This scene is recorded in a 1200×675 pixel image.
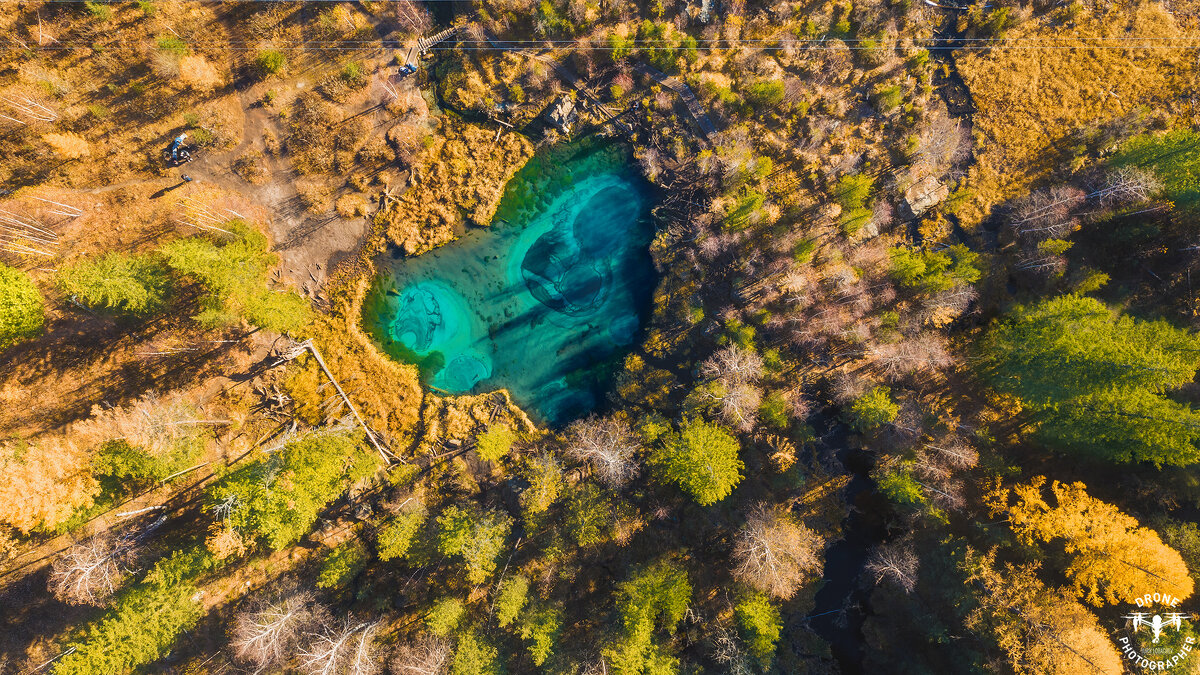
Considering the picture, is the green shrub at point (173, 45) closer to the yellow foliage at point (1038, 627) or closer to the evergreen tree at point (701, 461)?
the evergreen tree at point (701, 461)

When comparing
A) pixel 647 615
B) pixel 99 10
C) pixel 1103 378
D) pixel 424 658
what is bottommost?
pixel 647 615

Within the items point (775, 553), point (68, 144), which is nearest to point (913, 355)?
point (775, 553)

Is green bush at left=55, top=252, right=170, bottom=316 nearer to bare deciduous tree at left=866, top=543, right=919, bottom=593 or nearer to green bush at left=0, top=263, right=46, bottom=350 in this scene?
green bush at left=0, top=263, right=46, bottom=350

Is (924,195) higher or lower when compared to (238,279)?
lower

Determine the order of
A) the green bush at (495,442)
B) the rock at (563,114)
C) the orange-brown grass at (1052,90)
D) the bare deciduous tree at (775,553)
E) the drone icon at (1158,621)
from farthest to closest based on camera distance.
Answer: the rock at (563,114) → the green bush at (495,442) → the orange-brown grass at (1052,90) → the bare deciduous tree at (775,553) → the drone icon at (1158,621)

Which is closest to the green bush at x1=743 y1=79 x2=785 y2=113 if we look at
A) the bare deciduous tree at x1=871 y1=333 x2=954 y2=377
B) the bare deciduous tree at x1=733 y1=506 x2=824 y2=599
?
the bare deciduous tree at x1=871 y1=333 x2=954 y2=377

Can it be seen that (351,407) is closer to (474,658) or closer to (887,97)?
(474,658)

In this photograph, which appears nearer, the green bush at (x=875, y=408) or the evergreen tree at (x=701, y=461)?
the evergreen tree at (x=701, y=461)

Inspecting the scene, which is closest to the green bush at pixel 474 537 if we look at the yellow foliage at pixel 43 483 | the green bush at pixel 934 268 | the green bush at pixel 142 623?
the green bush at pixel 142 623
